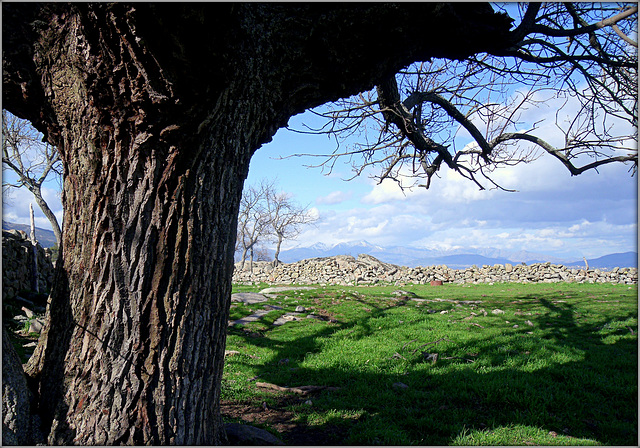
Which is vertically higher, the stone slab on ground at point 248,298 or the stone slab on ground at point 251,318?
the stone slab on ground at point 248,298

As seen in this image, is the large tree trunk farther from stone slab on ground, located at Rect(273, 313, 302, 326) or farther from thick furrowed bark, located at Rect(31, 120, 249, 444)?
stone slab on ground, located at Rect(273, 313, 302, 326)

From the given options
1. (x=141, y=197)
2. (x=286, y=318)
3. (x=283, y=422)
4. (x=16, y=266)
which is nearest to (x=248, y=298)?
(x=286, y=318)

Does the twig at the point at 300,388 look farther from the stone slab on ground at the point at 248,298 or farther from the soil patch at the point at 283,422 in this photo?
the stone slab on ground at the point at 248,298

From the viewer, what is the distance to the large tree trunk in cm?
213

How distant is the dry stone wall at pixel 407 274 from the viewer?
2236cm

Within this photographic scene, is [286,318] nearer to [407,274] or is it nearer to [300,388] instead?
[300,388]

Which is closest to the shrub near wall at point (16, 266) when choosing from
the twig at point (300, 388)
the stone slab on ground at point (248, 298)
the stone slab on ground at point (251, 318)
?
the stone slab on ground at point (251, 318)

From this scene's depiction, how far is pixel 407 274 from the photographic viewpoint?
26.8 meters

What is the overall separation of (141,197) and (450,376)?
462 cm

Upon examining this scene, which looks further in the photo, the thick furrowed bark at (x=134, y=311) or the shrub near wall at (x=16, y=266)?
the shrub near wall at (x=16, y=266)

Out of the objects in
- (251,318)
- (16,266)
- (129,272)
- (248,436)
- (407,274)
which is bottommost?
(251,318)

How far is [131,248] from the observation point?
2.26 m

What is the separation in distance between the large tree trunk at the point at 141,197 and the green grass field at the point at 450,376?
1.81 metres

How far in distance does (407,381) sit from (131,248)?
4162 mm
